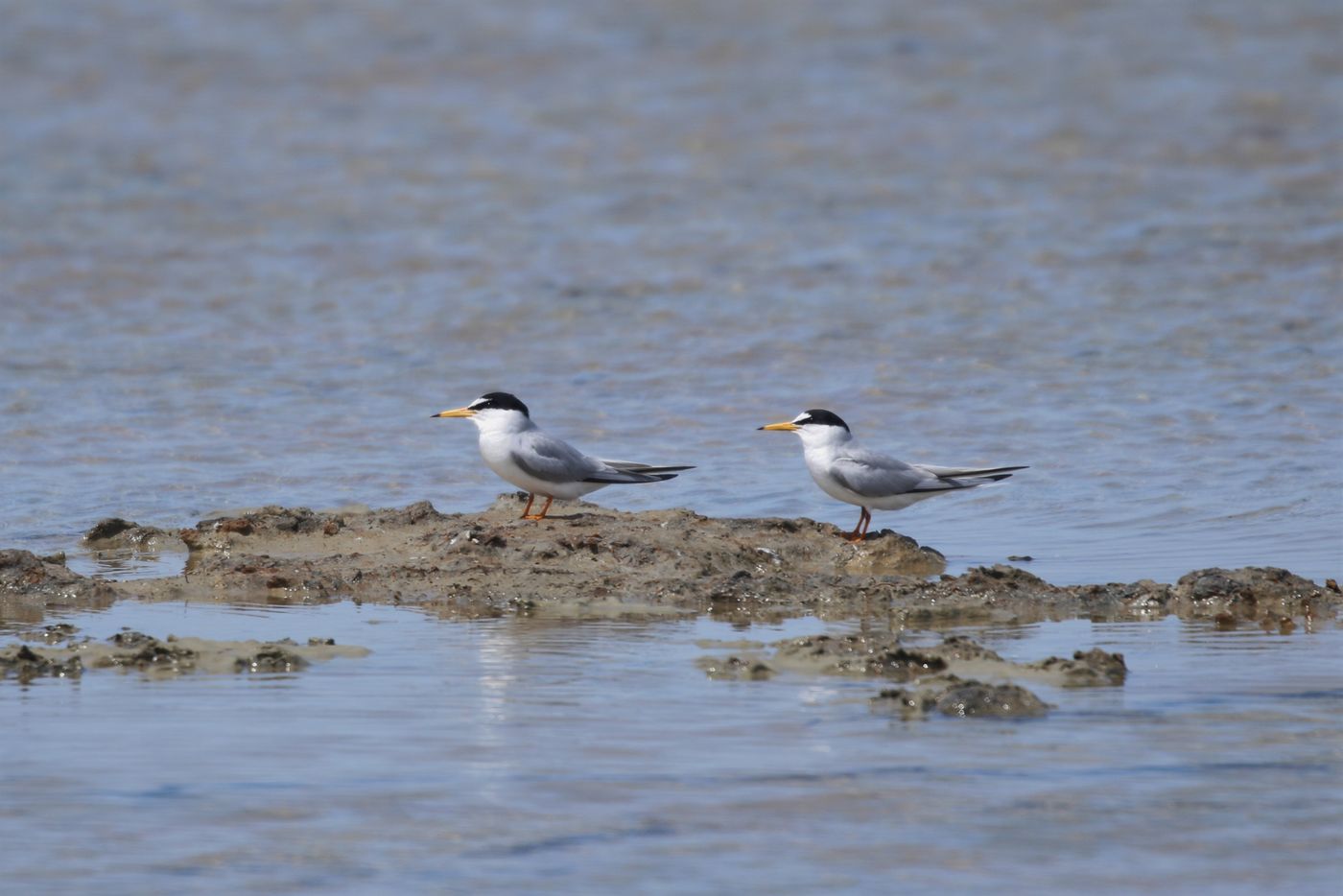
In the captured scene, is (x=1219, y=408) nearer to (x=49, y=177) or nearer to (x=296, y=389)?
(x=296, y=389)

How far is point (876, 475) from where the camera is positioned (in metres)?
9.30

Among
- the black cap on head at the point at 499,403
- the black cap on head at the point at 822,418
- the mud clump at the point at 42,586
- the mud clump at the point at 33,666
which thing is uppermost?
the black cap on head at the point at 499,403

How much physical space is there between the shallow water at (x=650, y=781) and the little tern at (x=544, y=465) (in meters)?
3.31

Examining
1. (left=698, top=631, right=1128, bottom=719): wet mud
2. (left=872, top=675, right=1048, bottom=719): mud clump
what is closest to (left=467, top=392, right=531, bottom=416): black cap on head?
(left=698, top=631, right=1128, bottom=719): wet mud

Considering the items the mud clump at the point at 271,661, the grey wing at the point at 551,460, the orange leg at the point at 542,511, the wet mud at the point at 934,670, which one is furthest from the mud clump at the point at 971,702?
the grey wing at the point at 551,460

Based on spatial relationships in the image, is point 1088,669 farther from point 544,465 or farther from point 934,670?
point 544,465

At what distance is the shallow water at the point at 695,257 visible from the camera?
11.0m

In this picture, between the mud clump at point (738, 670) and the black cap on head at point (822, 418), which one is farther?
the black cap on head at point (822, 418)

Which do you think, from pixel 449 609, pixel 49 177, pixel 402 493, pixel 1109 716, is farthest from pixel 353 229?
pixel 1109 716

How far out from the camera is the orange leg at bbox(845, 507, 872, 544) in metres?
8.70

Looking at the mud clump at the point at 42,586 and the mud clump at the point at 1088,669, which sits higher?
the mud clump at the point at 42,586

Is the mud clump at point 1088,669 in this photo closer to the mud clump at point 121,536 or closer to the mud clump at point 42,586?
the mud clump at point 42,586

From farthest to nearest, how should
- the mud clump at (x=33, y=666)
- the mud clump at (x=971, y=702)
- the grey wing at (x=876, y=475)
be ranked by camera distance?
the grey wing at (x=876, y=475)
the mud clump at (x=33, y=666)
the mud clump at (x=971, y=702)

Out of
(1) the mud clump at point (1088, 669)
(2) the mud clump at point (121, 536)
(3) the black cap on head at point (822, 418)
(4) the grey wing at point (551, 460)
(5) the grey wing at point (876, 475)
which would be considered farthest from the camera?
(3) the black cap on head at point (822, 418)
